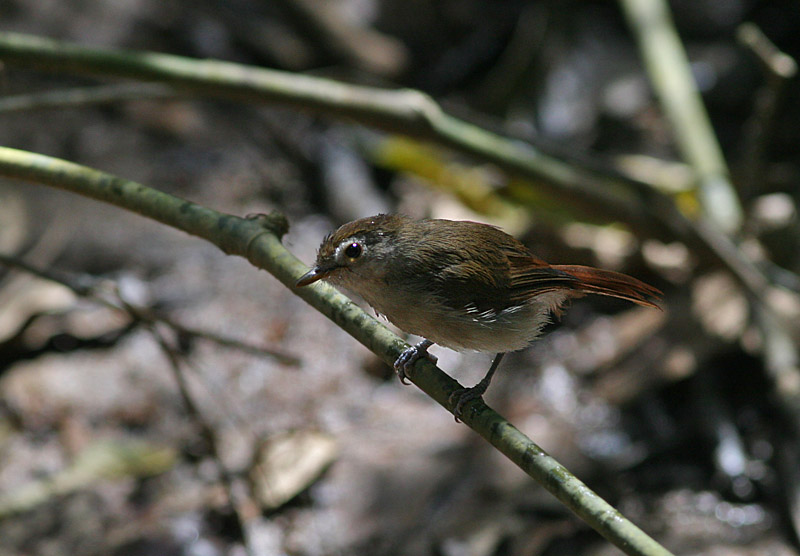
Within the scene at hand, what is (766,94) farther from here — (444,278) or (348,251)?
(348,251)

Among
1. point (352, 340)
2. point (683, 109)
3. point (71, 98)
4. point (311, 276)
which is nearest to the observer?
point (311, 276)

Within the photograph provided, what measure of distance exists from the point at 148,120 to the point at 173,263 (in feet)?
4.15

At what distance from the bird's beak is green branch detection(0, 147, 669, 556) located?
27 mm

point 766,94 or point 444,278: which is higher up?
point 766,94

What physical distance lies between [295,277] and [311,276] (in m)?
0.04

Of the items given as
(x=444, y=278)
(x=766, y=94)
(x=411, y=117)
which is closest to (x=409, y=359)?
(x=444, y=278)

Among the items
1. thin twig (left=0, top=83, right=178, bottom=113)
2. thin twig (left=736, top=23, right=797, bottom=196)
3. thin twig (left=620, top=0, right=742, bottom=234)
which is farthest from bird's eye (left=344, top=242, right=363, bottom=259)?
thin twig (left=620, top=0, right=742, bottom=234)

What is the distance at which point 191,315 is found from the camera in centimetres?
461

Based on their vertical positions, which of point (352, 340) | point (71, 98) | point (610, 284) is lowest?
point (610, 284)

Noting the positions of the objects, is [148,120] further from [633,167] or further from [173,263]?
[633,167]

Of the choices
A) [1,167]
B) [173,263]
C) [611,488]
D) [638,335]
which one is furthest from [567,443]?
[1,167]

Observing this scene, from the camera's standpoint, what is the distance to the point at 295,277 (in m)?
1.96

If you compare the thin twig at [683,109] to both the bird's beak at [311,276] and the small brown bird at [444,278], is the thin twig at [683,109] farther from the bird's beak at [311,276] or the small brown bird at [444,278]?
the bird's beak at [311,276]

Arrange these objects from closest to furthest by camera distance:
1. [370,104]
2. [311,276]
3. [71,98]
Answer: [311,276] → [71,98] → [370,104]
